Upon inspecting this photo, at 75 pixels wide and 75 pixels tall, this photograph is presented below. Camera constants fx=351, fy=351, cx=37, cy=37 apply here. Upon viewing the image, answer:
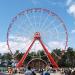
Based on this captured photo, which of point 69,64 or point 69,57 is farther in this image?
point 69,57

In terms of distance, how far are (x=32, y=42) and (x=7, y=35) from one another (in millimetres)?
6376

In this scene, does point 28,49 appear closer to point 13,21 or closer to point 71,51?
point 13,21

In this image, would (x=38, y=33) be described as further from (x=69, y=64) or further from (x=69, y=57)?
(x=69, y=57)

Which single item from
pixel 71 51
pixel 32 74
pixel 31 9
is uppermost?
pixel 71 51

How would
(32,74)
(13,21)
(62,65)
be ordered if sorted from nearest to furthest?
(32,74)
(13,21)
(62,65)

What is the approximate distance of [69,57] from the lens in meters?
167

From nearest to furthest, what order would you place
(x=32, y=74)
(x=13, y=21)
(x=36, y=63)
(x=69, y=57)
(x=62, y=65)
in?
(x=32, y=74), (x=13, y=21), (x=36, y=63), (x=62, y=65), (x=69, y=57)

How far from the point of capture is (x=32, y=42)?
2825 inches

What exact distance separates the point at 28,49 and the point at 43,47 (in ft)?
10.5

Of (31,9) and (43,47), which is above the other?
(31,9)

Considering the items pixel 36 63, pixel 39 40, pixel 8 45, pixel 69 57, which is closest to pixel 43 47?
pixel 39 40

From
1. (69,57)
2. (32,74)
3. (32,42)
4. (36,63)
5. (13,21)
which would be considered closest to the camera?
(32,74)

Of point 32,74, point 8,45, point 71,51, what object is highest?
point 71,51

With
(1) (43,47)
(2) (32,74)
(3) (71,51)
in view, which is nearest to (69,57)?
(3) (71,51)
